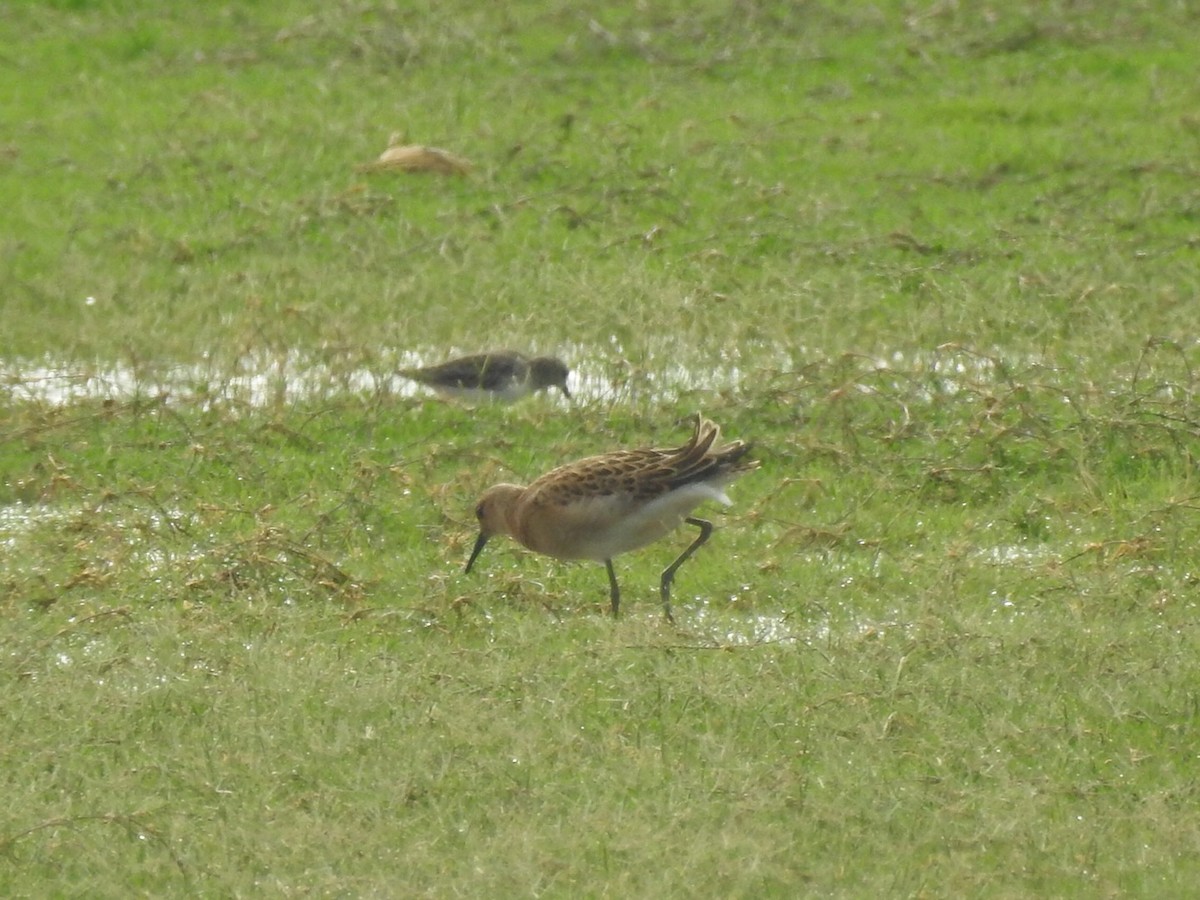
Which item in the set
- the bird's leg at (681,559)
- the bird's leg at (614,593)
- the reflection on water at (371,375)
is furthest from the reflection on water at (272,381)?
the bird's leg at (614,593)

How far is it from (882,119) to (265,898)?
11101 mm

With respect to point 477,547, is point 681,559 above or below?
above

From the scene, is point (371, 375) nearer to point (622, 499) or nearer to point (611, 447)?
point (611, 447)

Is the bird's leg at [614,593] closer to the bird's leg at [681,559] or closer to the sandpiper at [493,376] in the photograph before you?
the bird's leg at [681,559]

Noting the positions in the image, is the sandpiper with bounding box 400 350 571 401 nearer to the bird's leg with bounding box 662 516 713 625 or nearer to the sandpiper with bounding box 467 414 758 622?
the bird's leg with bounding box 662 516 713 625

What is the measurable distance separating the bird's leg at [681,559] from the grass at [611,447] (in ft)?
0.46

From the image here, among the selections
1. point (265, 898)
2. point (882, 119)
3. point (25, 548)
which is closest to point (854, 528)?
point (25, 548)

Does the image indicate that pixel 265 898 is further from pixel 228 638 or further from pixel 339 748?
pixel 228 638

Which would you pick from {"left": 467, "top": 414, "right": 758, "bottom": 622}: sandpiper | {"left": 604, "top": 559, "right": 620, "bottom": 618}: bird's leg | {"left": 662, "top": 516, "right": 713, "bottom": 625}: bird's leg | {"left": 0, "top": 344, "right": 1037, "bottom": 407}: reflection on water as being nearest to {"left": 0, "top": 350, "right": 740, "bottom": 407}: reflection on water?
{"left": 0, "top": 344, "right": 1037, "bottom": 407}: reflection on water

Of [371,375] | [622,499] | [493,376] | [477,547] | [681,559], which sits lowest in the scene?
[371,375]

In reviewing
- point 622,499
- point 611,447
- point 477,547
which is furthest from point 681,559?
point 611,447

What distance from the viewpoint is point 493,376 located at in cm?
1096

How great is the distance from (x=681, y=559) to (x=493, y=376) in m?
2.62

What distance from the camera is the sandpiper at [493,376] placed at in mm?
10875
